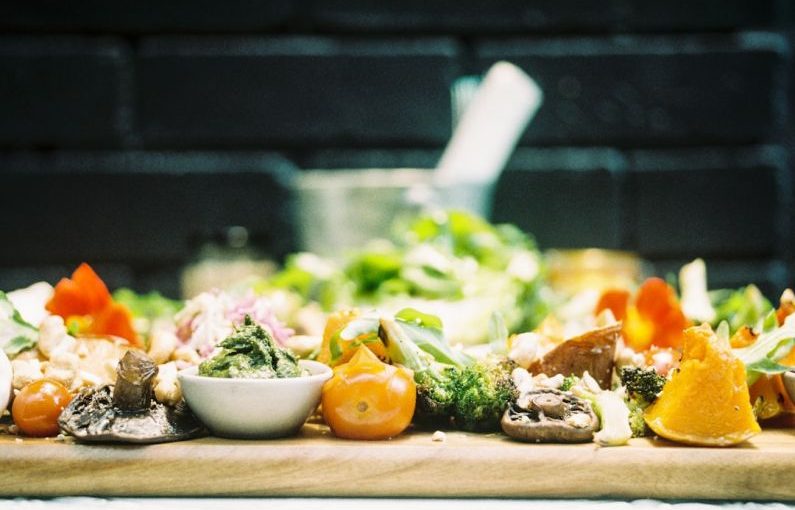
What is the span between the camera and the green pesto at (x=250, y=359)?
0.96m

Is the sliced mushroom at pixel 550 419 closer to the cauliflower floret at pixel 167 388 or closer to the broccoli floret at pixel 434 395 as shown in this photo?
the broccoli floret at pixel 434 395

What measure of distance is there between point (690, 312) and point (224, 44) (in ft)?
5.97

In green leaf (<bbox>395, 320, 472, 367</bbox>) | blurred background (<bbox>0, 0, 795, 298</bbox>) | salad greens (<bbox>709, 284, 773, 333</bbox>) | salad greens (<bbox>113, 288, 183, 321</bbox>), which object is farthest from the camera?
blurred background (<bbox>0, 0, 795, 298</bbox>)

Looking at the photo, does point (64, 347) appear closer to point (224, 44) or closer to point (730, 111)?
point (224, 44)

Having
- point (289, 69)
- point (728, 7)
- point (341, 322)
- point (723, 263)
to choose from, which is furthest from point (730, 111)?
point (341, 322)

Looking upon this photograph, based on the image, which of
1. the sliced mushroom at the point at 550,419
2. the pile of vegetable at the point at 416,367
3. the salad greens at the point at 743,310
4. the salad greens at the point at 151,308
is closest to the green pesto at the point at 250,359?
the pile of vegetable at the point at 416,367

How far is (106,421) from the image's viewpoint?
935 millimetres

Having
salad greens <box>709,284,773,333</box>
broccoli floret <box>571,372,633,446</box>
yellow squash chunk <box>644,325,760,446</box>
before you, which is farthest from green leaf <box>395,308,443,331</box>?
salad greens <box>709,284,773,333</box>

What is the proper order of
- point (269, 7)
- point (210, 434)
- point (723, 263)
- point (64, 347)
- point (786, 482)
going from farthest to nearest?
point (723, 263)
point (269, 7)
point (64, 347)
point (210, 434)
point (786, 482)

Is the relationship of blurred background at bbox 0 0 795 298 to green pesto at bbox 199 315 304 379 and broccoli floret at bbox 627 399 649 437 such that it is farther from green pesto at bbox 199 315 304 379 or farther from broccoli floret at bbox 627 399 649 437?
broccoli floret at bbox 627 399 649 437

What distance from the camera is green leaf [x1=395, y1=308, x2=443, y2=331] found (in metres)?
1.12

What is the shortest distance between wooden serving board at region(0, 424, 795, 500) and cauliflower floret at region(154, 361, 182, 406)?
0.09 m

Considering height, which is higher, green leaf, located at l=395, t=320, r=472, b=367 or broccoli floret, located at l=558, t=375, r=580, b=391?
green leaf, located at l=395, t=320, r=472, b=367

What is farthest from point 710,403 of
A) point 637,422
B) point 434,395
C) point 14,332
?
point 14,332
